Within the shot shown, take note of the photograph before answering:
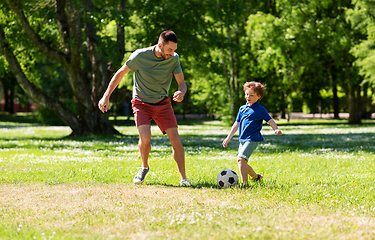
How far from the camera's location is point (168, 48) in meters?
5.82

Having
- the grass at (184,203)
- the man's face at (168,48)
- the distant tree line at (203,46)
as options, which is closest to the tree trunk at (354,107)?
the distant tree line at (203,46)

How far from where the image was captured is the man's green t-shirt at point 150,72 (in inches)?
240

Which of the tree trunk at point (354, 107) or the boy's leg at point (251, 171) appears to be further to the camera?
the tree trunk at point (354, 107)

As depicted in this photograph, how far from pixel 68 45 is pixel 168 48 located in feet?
43.0

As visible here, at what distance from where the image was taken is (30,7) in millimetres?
17172

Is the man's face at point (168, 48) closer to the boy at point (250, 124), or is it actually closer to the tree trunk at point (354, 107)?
the boy at point (250, 124)

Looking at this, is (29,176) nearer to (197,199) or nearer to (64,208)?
(64,208)

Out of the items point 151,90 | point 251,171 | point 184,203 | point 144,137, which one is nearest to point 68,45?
point 151,90

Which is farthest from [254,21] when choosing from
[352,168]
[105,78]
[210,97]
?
[352,168]

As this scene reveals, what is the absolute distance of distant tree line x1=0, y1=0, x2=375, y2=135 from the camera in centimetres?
1761

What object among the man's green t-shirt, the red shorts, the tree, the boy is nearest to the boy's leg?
the boy

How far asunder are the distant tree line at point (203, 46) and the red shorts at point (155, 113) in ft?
34.5

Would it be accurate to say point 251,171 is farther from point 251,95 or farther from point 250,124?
point 251,95

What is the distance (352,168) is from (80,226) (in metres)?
5.97
